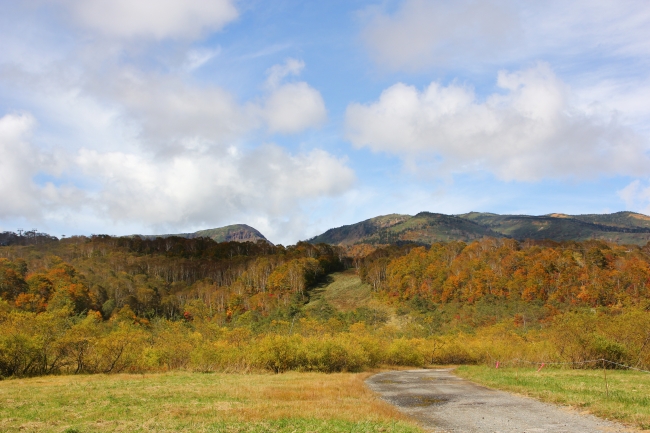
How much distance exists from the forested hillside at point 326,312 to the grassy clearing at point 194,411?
66.2ft

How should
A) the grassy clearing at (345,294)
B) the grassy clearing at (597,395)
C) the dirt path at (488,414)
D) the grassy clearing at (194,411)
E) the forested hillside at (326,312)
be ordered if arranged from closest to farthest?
the grassy clearing at (194,411)
the dirt path at (488,414)
the grassy clearing at (597,395)
the forested hillside at (326,312)
the grassy clearing at (345,294)

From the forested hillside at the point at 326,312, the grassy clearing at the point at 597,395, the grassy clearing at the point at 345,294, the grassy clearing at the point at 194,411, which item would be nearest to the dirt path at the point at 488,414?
the grassy clearing at the point at 597,395

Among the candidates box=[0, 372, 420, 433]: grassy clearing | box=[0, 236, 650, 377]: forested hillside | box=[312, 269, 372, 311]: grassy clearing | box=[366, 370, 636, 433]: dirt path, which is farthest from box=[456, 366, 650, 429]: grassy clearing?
box=[312, 269, 372, 311]: grassy clearing

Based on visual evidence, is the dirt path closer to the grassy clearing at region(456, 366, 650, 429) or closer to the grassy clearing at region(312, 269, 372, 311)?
the grassy clearing at region(456, 366, 650, 429)

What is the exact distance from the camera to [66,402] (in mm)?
22547

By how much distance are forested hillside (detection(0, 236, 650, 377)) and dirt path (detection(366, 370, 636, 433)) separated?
72.0ft

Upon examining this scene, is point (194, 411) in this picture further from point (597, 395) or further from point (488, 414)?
point (597, 395)

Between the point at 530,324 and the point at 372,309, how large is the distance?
52.8 metres

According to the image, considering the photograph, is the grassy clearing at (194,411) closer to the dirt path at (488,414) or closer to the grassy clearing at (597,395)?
the dirt path at (488,414)

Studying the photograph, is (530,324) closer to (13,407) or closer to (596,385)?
(596,385)

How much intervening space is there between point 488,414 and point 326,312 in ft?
402

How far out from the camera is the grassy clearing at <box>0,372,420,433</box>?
16359 mm

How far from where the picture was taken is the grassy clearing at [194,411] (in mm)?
16359

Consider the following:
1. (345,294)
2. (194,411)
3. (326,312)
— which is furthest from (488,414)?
(345,294)
